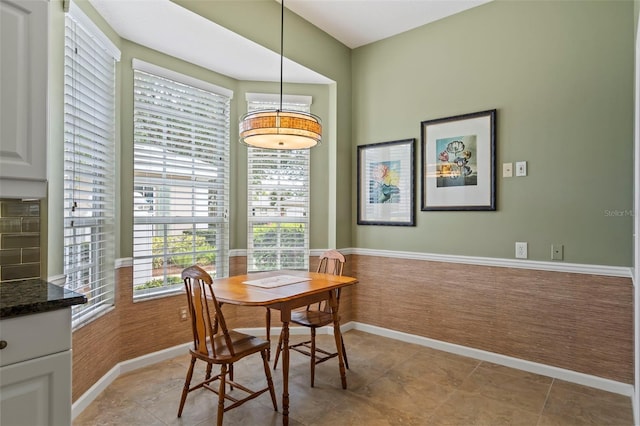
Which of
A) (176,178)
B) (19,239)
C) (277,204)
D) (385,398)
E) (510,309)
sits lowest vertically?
(385,398)

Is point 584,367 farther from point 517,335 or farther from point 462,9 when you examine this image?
point 462,9

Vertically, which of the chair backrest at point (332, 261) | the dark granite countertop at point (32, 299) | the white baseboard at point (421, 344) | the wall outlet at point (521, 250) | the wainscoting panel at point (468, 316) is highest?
the wall outlet at point (521, 250)

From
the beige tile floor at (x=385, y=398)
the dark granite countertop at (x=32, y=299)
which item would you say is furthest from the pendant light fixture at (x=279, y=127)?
the beige tile floor at (x=385, y=398)

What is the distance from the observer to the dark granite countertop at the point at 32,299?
1.34m

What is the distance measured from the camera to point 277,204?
392 cm

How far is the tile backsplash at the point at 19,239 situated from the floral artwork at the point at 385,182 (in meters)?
2.90

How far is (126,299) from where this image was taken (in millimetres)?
2955

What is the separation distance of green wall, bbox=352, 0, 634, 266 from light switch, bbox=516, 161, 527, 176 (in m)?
0.06

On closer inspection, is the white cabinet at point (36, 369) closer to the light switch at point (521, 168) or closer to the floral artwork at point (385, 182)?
the floral artwork at point (385, 182)

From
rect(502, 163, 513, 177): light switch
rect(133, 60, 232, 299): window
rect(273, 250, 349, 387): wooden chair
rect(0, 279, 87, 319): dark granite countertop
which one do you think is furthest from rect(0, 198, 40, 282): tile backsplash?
rect(502, 163, 513, 177): light switch

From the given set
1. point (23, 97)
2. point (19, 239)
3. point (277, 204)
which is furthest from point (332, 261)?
point (23, 97)

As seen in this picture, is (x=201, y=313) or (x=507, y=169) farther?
(x=507, y=169)

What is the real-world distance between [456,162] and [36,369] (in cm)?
323

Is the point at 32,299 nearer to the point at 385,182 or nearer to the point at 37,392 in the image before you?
the point at 37,392
